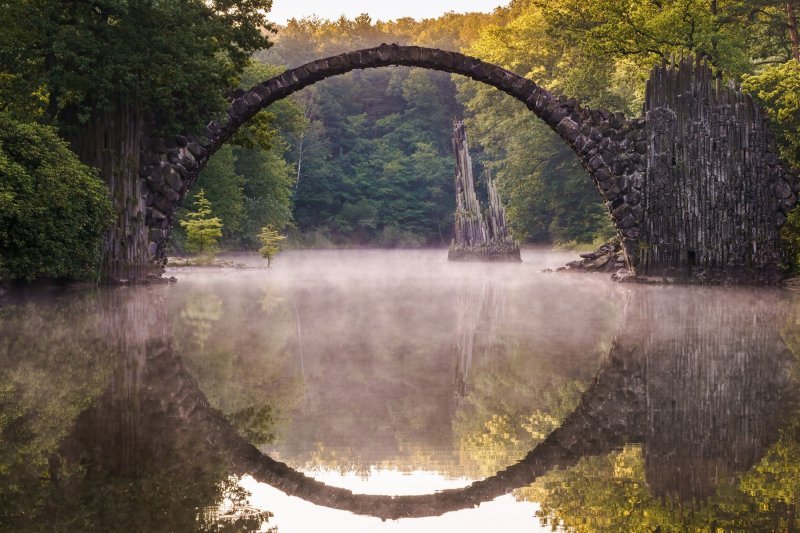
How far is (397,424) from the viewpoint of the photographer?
6914 millimetres

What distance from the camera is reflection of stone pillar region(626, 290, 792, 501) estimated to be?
5668 mm

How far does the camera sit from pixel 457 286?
2445cm

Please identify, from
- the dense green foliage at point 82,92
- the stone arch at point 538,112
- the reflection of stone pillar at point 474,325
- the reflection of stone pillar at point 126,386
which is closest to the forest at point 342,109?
the dense green foliage at point 82,92

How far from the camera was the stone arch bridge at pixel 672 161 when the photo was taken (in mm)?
23922

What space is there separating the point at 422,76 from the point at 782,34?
4300cm

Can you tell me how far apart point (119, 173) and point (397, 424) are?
16.8 metres

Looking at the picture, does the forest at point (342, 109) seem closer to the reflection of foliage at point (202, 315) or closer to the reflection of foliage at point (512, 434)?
the reflection of foliage at point (202, 315)

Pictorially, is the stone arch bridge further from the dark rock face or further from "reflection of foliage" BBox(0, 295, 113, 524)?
"reflection of foliage" BBox(0, 295, 113, 524)

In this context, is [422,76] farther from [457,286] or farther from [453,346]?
[453,346]

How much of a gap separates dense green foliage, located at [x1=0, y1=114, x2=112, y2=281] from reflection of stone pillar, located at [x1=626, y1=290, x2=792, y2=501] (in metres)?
10.4

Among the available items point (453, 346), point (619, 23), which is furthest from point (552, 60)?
point (453, 346)

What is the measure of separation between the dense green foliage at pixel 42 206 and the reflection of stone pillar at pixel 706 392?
1043 centimetres

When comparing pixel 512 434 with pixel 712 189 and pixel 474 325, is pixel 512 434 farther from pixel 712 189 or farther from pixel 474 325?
pixel 712 189

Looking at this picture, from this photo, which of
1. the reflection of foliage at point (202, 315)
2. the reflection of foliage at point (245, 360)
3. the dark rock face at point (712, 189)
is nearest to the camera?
the reflection of foliage at point (245, 360)
